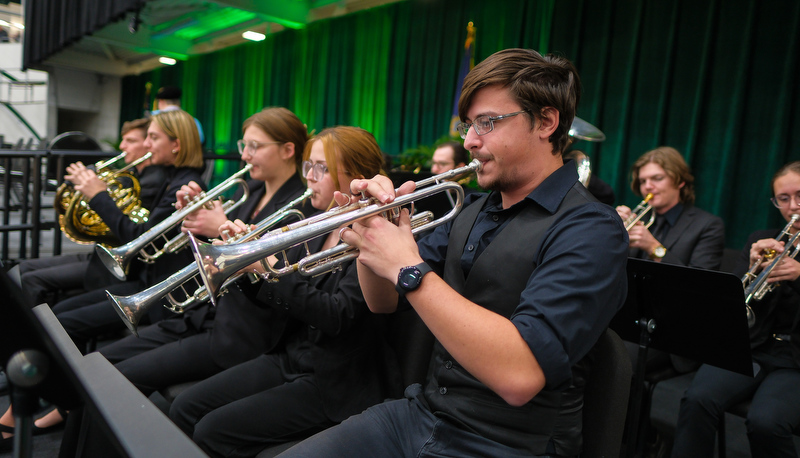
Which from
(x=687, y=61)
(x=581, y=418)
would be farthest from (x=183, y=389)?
(x=687, y=61)

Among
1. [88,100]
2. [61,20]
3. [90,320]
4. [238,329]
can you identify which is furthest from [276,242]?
[88,100]

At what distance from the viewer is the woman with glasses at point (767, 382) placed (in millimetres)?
2158

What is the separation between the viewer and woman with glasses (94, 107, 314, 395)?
2287 millimetres

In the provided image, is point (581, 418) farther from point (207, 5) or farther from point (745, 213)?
point (207, 5)

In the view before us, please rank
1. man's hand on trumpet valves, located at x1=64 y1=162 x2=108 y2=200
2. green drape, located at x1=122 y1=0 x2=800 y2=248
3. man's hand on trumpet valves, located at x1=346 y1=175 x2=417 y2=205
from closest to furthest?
man's hand on trumpet valves, located at x1=346 y1=175 x2=417 y2=205 → man's hand on trumpet valves, located at x1=64 y1=162 x2=108 y2=200 → green drape, located at x1=122 y1=0 x2=800 y2=248

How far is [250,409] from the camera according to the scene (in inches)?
71.8

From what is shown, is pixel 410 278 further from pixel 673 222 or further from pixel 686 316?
pixel 673 222

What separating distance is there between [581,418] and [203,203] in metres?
1.95

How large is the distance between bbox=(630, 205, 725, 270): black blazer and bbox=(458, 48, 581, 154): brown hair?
191 cm

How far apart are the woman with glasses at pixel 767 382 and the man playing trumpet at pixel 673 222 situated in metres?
0.53

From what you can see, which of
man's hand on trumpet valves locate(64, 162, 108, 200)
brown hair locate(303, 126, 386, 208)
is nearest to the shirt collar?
brown hair locate(303, 126, 386, 208)

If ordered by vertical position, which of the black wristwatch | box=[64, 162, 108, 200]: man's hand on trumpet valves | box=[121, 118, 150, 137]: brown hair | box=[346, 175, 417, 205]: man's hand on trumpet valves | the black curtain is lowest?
box=[64, 162, 108, 200]: man's hand on trumpet valves

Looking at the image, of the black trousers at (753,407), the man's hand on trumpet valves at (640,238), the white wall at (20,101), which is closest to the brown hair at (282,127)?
the man's hand on trumpet valves at (640,238)

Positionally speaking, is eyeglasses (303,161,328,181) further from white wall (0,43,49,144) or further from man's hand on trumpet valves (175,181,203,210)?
white wall (0,43,49,144)
